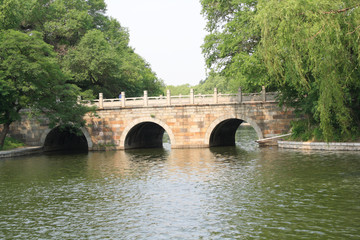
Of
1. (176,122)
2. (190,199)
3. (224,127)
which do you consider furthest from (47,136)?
(190,199)

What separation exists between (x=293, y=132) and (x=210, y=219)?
19.8 m

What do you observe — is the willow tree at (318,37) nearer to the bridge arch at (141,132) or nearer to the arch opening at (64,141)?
the bridge arch at (141,132)

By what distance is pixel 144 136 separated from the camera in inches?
1622

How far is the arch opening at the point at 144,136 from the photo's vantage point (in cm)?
3759

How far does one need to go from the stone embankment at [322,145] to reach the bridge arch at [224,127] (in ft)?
10.5

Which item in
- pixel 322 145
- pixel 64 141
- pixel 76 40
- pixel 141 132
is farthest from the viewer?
pixel 76 40

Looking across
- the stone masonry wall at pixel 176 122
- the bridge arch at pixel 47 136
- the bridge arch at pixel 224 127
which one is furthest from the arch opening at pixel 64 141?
the bridge arch at pixel 224 127

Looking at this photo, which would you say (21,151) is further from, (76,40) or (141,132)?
(76,40)

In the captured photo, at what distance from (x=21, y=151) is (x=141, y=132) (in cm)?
1109

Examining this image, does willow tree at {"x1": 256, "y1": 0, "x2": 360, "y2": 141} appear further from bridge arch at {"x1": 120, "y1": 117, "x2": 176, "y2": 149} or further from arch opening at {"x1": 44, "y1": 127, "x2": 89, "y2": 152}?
arch opening at {"x1": 44, "y1": 127, "x2": 89, "y2": 152}

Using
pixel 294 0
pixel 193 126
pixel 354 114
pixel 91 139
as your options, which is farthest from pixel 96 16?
pixel 294 0

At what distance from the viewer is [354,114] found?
26578mm

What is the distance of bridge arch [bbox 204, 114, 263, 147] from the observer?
Result: 33375 mm

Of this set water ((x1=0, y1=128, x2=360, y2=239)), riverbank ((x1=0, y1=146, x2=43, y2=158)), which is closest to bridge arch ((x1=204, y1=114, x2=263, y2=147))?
water ((x1=0, y1=128, x2=360, y2=239))
